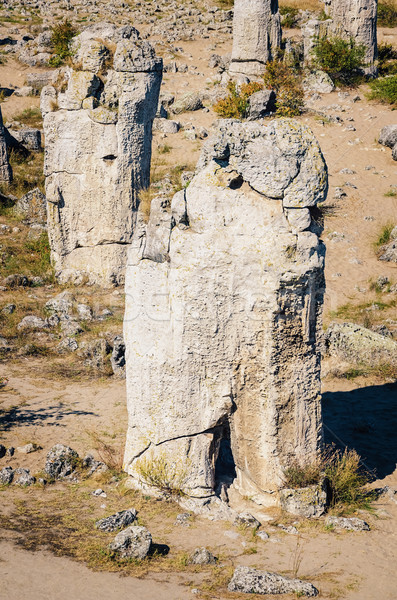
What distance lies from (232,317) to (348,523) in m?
2.38

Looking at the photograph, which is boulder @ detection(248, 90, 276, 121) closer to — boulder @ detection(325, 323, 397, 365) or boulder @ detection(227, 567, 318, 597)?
boulder @ detection(325, 323, 397, 365)

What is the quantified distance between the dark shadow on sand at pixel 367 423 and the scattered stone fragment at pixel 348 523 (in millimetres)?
1351

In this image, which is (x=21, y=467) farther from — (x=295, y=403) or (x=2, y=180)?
(x=2, y=180)

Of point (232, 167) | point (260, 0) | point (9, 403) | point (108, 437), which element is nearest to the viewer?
point (232, 167)

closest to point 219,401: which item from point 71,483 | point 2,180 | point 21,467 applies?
point 71,483

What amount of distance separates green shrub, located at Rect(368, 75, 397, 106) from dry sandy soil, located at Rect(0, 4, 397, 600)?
9.39 m

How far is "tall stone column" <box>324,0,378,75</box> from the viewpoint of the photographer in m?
26.8

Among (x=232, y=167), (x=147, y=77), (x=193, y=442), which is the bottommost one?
(x=193, y=442)

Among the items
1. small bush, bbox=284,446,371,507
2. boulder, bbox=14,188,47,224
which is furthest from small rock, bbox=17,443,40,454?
boulder, bbox=14,188,47,224

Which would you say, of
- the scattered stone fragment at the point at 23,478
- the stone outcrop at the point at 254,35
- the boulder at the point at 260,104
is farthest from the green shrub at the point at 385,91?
the scattered stone fragment at the point at 23,478

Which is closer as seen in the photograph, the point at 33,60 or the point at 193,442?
the point at 193,442

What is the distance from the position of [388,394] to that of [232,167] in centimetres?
524

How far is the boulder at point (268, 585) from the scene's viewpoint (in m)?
5.85

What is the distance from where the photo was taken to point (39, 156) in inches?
867
